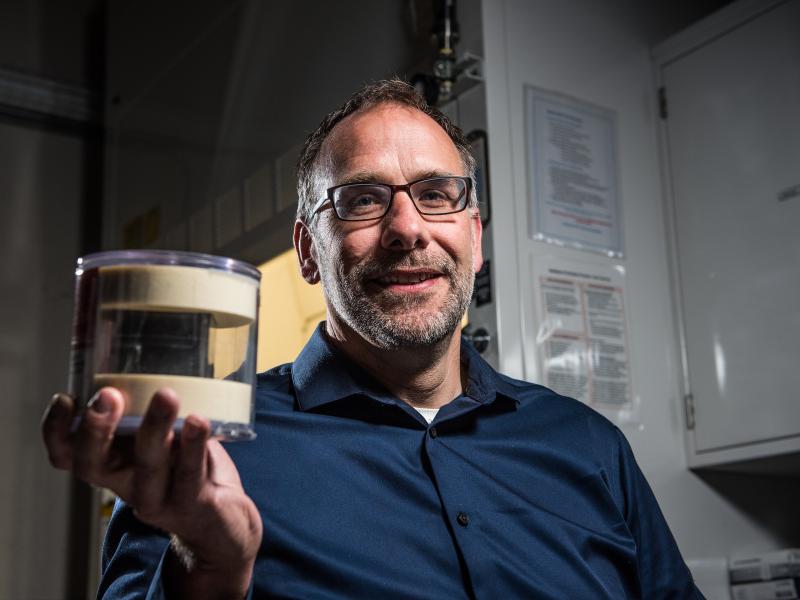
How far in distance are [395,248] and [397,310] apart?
84mm

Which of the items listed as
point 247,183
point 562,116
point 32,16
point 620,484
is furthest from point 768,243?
point 32,16

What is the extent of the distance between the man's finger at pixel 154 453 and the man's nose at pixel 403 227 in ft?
2.00

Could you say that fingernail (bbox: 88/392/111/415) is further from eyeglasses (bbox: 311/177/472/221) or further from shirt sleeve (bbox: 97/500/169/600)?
eyeglasses (bbox: 311/177/472/221)

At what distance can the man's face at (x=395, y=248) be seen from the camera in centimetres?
127

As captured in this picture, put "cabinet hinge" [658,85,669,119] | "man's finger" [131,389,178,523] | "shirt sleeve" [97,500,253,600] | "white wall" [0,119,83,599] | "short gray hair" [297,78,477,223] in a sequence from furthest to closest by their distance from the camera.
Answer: "white wall" [0,119,83,599], "cabinet hinge" [658,85,669,119], "short gray hair" [297,78,477,223], "shirt sleeve" [97,500,253,600], "man's finger" [131,389,178,523]

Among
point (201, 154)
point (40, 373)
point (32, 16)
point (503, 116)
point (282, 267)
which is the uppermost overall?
point (32, 16)

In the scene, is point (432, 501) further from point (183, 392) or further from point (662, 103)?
point (662, 103)

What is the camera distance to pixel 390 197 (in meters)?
1.31

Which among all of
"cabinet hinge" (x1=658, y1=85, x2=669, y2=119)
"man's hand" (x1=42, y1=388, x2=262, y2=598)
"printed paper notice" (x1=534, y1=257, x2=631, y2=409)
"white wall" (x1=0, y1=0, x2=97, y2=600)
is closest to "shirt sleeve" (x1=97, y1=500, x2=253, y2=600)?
"man's hand" (x1=42, y1=388, x2=262, y2=598)

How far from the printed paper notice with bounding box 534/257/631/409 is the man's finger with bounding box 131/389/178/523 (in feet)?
4.33

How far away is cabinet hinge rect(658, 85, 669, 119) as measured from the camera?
2363mm

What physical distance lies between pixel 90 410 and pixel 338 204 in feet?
2.26

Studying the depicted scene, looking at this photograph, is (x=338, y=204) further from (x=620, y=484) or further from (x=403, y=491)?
(x=620, y=484)

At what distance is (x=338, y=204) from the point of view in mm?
1331
